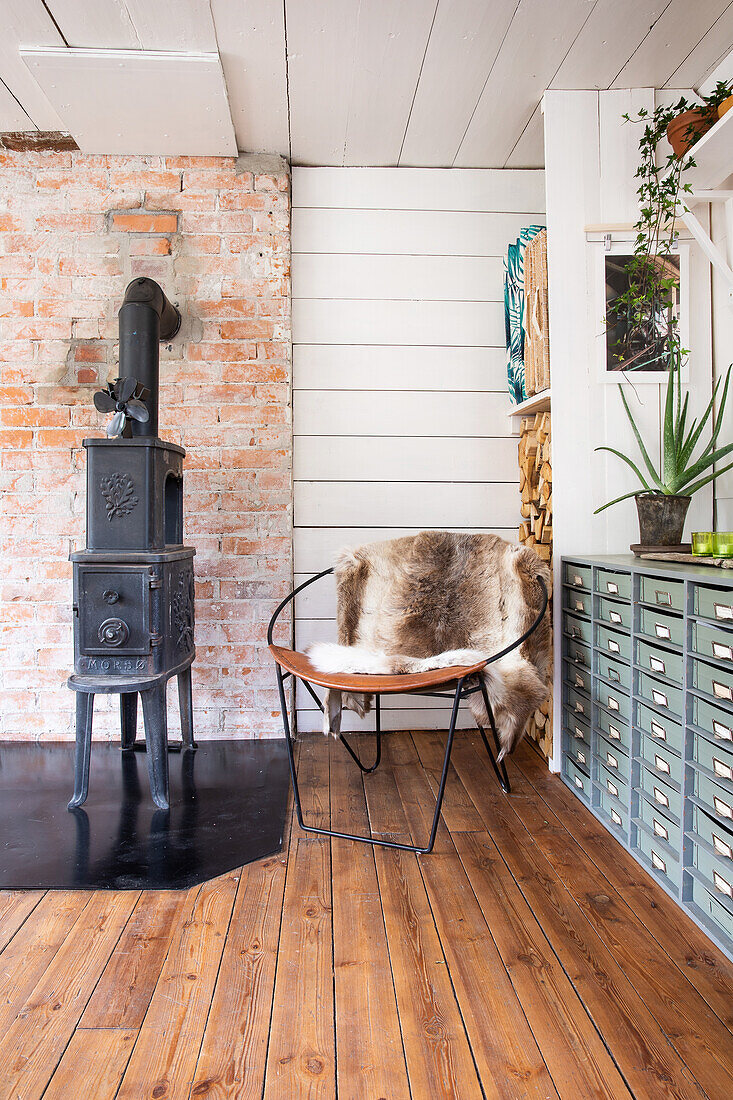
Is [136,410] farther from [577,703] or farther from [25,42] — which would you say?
[577,703]

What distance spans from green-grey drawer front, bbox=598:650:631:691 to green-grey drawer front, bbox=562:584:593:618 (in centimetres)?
17

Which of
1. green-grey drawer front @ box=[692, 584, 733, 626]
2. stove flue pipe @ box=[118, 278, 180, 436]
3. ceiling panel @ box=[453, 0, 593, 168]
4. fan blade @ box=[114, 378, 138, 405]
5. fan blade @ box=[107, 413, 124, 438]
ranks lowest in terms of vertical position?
green-grey drawer front @ box=[692, 584, 733, 626]

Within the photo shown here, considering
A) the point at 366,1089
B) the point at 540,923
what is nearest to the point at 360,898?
the point at 540,923

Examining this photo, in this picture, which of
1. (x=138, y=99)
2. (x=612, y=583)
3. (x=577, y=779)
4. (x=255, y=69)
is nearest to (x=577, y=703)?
(x=577, y=779)

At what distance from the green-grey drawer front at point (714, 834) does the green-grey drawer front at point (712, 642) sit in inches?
13.8

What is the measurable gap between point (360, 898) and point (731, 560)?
1230 mm

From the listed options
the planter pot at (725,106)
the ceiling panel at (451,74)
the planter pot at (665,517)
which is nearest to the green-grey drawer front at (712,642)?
the planter pot at (665,517)

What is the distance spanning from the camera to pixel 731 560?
1.76 meters

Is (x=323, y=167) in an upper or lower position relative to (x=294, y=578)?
upper

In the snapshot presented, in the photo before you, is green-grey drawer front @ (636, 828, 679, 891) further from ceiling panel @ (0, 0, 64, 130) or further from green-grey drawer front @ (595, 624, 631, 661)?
ceiling panel @ (0, 0, 64, 130)

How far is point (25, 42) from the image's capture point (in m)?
2.33

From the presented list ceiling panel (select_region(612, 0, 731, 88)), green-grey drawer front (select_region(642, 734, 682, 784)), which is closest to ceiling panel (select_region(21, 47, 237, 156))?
ceiling panel (select_region(612, 0, 731, 88))

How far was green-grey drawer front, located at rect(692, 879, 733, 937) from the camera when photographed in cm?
155

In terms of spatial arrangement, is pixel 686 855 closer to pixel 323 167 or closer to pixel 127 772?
pixel 127 772
